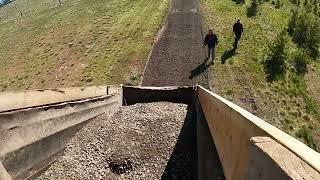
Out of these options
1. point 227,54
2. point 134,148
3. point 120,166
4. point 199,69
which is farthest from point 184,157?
point 227,54

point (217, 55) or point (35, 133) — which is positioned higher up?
point (217, 55)

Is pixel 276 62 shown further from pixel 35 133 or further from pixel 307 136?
pixel 35 133

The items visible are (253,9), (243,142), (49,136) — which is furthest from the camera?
(253,9)

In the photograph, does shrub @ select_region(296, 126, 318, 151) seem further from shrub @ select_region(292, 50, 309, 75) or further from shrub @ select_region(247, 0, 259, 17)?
shrub @ select_region(247, 0, 259, 17)

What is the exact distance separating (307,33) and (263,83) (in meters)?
8.26

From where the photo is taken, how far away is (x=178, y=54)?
99.3 feet

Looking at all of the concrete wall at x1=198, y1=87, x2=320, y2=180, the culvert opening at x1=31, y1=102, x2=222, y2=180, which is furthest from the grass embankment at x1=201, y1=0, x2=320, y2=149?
the concrete wall at x1=198, y1=87, x2=320, y2=180

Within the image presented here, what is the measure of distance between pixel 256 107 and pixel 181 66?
23.4 ft

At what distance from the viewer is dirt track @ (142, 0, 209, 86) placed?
2645 centimetres

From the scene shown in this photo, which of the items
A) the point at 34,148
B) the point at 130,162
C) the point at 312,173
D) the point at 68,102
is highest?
the point at 312,173

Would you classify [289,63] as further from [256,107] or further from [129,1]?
[129,1]

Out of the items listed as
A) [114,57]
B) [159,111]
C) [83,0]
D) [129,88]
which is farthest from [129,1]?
[159,111]

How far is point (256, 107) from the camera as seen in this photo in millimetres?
22828

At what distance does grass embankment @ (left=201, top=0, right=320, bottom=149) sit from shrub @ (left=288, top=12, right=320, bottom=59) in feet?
3.29
